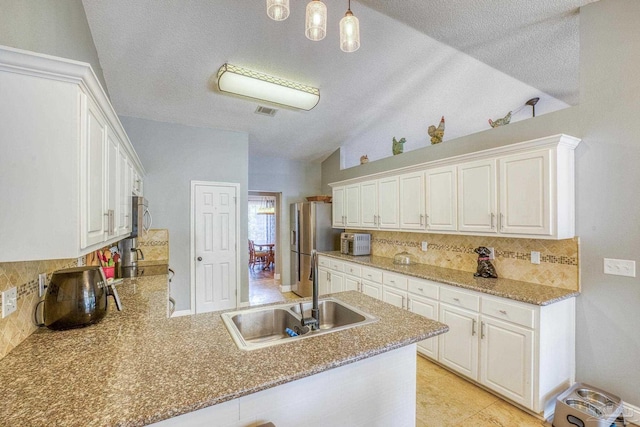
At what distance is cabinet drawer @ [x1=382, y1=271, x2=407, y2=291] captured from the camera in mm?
3159

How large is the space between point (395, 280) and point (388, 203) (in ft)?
3.56

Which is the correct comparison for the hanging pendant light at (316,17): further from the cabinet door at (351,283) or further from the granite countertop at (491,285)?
the cabinet door at (351,283)

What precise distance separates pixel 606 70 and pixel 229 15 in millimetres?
3071

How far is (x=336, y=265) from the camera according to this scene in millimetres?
4430

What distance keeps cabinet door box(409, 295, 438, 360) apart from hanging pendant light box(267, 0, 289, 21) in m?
2.68

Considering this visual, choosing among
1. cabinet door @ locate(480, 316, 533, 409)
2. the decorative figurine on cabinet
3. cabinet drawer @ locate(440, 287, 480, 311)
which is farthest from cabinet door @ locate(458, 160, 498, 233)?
cabinet door @ locate(480, 316, 533, 409)

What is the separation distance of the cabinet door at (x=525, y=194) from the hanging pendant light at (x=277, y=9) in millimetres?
2180

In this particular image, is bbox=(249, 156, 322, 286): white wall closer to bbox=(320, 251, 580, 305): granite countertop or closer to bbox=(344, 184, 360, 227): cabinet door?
Answer: bbox=(344, 184, 360, 227): cabinet door

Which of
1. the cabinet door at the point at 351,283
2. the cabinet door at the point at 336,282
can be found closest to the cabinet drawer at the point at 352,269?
the cabinet door at the point at 351,283

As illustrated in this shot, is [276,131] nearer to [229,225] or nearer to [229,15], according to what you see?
[229,225]

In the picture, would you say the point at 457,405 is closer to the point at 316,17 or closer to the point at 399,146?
the point at 316,17

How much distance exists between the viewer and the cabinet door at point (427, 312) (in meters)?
2.81

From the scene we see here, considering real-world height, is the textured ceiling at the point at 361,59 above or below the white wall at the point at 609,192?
above

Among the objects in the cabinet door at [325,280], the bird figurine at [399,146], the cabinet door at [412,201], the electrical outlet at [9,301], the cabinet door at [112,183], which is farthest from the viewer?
the cabinet door at [325,280]
